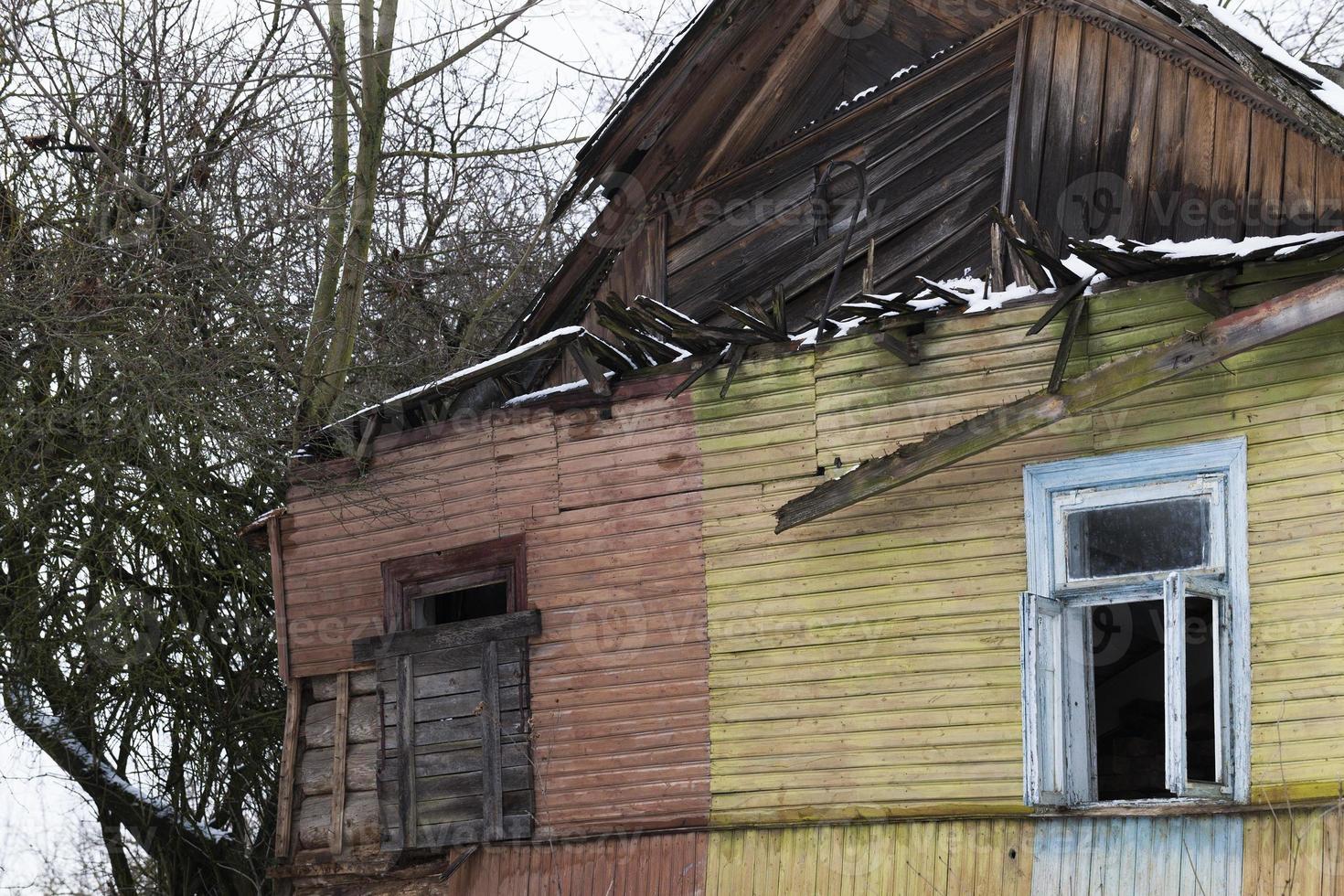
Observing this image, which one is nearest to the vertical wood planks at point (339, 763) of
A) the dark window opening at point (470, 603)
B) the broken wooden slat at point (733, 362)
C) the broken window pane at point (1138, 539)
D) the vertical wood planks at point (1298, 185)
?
the dark window opening at point (470, 603)

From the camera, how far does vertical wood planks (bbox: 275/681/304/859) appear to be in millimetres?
10789

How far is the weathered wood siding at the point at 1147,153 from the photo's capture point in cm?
784

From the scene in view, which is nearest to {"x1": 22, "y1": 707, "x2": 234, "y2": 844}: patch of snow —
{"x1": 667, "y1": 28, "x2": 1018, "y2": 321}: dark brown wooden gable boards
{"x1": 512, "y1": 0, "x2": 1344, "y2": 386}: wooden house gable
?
{"x1": 512, "y1": 0, "x2": 1344, "y2": 386}: wooden house gable

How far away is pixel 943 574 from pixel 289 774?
525 centimetres

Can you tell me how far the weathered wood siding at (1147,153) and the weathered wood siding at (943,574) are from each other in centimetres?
80

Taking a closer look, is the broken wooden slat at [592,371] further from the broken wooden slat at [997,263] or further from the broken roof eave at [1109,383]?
the broken wooden slat at [997,263]

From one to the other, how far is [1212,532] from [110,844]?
12.4 meters

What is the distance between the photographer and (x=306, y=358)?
45.0 feet

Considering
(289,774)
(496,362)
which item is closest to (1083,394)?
(496,362)

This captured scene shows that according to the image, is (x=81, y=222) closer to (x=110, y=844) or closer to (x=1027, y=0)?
(x=110, y=844)

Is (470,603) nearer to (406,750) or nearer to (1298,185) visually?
(406,750)

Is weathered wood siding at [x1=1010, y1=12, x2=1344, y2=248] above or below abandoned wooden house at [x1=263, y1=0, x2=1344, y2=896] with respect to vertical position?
above

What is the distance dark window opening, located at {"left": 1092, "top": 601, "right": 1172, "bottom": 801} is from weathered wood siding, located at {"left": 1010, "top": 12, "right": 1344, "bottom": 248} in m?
3.23

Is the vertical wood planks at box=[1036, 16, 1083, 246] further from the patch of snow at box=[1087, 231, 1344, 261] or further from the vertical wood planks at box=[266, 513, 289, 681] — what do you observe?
the vertical wood planks at box=[266, 513, 289, 681]
